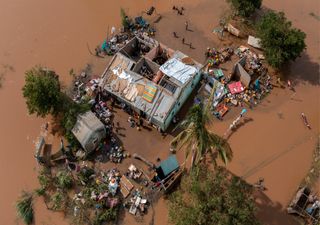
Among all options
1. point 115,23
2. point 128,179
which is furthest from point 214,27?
point 128,179

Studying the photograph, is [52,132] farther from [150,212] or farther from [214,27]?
[214,27]

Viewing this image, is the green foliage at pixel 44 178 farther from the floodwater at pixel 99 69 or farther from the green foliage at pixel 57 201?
the green foliage at pixel 57 201

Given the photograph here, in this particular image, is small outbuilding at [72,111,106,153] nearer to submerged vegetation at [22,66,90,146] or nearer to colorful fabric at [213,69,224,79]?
submerged vegetation at [22,66,90,146]

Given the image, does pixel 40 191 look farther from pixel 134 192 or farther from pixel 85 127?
pixel 134 192

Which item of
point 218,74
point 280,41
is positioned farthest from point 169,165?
point 280,41

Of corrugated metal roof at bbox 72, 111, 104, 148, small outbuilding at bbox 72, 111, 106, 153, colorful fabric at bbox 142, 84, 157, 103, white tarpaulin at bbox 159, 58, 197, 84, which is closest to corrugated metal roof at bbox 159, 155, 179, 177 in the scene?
colorful fabric at bbox 142, 84, 157, 103

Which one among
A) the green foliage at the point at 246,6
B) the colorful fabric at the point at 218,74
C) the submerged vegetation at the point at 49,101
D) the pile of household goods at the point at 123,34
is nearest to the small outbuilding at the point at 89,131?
the submerged vegetation at the point at 49,101
